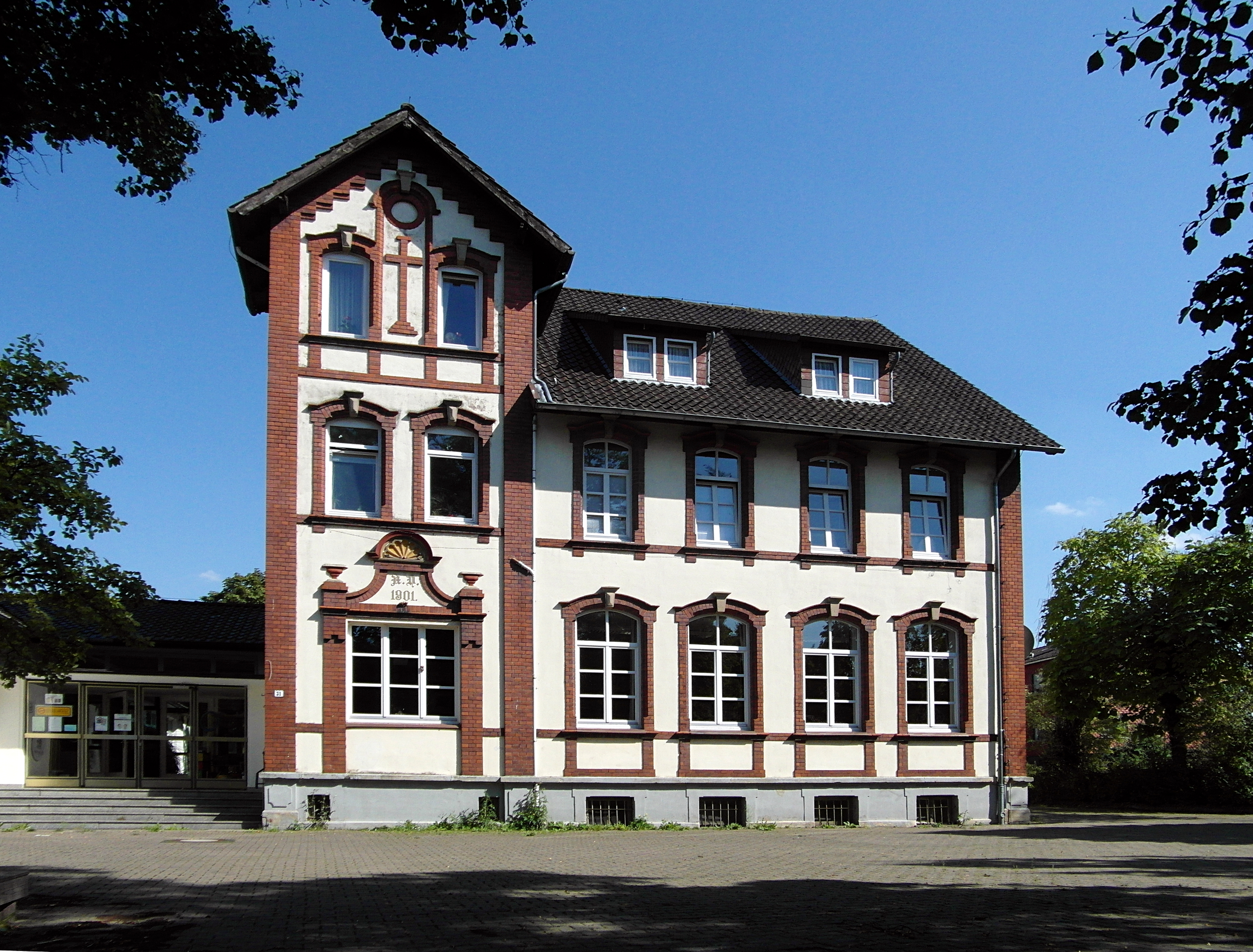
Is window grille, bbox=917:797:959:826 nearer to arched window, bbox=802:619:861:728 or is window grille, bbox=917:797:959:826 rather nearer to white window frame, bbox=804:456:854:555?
arched window, bbox=802:619:861:728

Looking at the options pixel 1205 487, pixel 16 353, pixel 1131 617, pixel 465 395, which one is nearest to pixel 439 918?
pixel 1205 487

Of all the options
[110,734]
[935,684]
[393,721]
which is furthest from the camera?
[110,734]

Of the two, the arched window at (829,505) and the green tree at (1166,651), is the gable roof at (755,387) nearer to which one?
the arched window at (829,505)

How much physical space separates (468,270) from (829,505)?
8.17 meters

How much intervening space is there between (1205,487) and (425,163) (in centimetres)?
1581

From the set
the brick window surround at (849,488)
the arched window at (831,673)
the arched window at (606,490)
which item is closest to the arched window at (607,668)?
the arched window at (606,490)

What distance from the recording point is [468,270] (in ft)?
75.6

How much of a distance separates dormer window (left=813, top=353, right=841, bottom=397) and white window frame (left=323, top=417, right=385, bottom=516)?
29.3 ft

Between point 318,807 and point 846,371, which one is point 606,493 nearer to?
point 846,371

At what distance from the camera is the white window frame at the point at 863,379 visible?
26.0 m

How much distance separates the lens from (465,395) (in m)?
22.5

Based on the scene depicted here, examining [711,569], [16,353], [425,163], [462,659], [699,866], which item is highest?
[425,163]

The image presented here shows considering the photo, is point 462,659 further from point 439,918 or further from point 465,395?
point 439,918

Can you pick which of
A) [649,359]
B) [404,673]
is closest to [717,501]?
[649,359]
